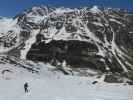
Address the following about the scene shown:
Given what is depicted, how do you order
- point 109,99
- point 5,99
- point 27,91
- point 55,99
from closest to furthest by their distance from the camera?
1. point 5,99
2. point 55,99
3. point 109,99
4. point 27,91

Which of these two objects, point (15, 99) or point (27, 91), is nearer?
point (15, 99)

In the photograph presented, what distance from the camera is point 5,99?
2135 inches

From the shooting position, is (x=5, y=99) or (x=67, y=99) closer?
(x=5, y=99)

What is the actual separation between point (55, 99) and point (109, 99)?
1162cm

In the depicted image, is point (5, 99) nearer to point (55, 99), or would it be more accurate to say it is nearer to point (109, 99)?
point (55, 99)

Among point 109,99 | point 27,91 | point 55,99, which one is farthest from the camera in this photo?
point 27,91

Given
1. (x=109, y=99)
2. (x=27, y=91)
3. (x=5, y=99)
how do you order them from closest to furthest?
(x=5, y=99), (x=109, y=99), (x=27, y=91)

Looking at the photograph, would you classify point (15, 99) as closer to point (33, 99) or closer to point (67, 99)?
point (33, 99)

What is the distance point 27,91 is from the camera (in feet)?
233

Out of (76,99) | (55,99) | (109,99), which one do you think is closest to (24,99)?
(55,99)

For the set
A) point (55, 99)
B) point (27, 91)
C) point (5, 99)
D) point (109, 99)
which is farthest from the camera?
point (27, 91)

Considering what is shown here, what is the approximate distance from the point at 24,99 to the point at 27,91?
1419 centimetres

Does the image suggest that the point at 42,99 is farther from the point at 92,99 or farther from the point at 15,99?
the point at 92,99

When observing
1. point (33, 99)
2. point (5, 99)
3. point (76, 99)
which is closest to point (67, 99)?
point (76, 99)
